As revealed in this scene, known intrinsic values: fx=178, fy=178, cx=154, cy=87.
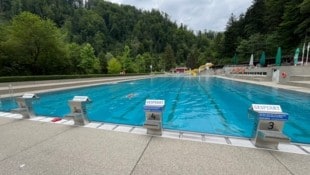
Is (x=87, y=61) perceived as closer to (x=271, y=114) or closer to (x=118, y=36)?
(x=271, y=114)

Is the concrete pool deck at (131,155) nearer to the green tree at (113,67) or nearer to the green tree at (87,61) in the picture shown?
the green tree at (87,61)


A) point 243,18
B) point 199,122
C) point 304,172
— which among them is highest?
point 243,18

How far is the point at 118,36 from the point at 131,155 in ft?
318

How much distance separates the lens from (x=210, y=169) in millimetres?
2381

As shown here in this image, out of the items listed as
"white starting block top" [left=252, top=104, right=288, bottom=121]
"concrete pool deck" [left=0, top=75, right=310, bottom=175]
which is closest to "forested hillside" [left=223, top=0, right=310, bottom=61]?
"white starting block top" [left=252, top=104, right=288, bottom=121]

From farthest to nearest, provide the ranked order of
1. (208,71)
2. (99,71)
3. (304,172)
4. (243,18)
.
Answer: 1. (243,18)
2. (208,71)
3. (99,71)
4. (304,172)

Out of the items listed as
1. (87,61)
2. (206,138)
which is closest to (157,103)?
(206,138)

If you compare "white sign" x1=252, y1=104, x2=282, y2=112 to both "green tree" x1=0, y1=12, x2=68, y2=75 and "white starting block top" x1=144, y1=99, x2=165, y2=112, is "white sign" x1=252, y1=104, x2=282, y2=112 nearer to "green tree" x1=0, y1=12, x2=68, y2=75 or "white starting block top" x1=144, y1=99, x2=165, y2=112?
"white starting block top" x1=144, y1=99, x2=165, y2=112

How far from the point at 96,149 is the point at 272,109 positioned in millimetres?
3091

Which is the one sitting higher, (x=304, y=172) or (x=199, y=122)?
(x=304, y=172)

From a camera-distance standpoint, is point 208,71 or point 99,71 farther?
point 208,71

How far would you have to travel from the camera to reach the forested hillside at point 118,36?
18.2m

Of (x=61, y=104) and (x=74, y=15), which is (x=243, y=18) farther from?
(x=74, y=15)

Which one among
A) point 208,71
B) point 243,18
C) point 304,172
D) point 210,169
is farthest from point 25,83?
point 243,18
